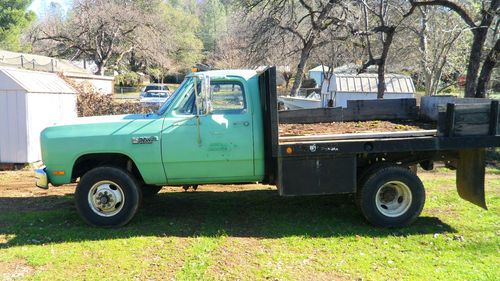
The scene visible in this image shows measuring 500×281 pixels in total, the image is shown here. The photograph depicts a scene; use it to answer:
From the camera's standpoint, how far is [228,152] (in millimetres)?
6105

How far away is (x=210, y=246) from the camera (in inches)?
220

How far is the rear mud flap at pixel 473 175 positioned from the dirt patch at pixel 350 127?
88 centimetres

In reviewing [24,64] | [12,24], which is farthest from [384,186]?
[12,24]

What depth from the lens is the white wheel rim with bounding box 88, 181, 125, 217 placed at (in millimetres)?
6207

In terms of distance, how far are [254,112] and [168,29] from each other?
119 feet

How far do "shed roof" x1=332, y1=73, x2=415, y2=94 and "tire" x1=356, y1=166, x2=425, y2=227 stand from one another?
1480 centimetres

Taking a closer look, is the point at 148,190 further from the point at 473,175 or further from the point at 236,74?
the point at 473,175

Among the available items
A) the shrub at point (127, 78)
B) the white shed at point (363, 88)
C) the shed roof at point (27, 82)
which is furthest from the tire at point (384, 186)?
the shrub at point (127, 78)

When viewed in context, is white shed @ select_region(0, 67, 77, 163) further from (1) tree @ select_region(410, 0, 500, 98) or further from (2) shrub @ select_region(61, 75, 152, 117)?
(1) tree @ select_region(410, 0, 500, 98)

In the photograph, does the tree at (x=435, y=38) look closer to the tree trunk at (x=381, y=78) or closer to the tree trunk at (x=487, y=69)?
the tree trunk at (x=381, y=78)

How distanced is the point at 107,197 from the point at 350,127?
12.6 ft

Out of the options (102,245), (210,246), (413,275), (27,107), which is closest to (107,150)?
(102,245)

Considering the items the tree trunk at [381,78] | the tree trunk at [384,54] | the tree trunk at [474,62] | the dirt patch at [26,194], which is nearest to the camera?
the dirt patch at [26,194]

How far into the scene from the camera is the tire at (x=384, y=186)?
621cm
